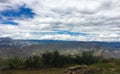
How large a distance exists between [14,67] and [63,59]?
2428 cm

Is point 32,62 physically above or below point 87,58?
below

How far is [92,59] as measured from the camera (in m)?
124

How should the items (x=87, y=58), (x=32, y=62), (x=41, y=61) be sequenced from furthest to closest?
(x=87, y=58)
(x=41, y=61)
(x=32, y=62)

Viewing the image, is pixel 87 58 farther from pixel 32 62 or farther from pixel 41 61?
pixel 32 62

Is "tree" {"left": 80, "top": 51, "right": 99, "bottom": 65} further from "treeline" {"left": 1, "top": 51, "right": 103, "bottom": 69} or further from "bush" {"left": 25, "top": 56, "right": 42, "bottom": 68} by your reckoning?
"bush" {"left": 25, "top": 56, "right": 42, "bottom": 68}

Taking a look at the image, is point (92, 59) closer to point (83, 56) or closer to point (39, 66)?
point (83, 56)

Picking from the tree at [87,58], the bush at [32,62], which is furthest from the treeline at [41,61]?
the tree at [87,58]

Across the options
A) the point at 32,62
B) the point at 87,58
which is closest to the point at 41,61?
the point at 32,62

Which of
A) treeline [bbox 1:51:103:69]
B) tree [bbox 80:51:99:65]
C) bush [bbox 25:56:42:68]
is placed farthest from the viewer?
tree [bbox 80:51:99:65]

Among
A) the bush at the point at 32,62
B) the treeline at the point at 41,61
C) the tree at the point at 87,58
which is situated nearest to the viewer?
the treeline at the point at 41,61

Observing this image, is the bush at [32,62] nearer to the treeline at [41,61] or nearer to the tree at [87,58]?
the treeline at [41,61]

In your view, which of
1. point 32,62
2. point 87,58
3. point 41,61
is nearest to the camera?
point 32,62

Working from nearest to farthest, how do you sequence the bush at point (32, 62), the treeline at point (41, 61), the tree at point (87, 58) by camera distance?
the treeline at point (41, 61) < the bush at point (32, 62) < the tree at point (87, 58)

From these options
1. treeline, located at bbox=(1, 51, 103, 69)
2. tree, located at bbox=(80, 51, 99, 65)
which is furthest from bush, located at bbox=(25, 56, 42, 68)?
tree, located at bbox=(80, 51, 99, 65)
